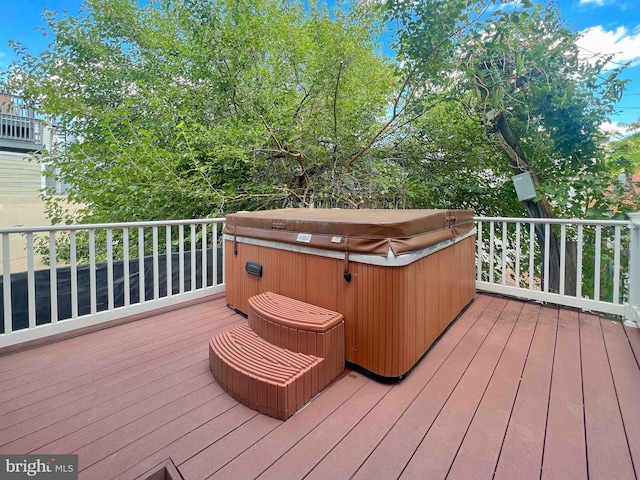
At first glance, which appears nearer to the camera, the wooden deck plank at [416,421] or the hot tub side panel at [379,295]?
the wooden deck plank at [416,421]

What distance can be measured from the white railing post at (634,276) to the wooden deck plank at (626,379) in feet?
0.39

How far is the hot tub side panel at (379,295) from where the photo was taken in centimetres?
174

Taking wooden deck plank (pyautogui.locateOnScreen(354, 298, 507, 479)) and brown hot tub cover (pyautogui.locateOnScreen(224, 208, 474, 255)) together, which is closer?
wooden deck plank (pyautogui.locateOnScreen(354, 298, 507, 479))

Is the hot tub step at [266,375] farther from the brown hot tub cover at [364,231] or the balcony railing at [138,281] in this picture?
the balcony railing at [138,281]

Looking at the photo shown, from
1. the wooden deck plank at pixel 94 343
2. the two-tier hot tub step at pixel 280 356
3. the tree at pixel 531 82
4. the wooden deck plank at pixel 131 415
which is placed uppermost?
the tree at pixel 531 82

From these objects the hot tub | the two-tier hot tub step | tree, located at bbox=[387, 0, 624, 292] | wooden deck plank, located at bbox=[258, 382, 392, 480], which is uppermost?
tree, located at bbox=[387, 0, 624, 292]

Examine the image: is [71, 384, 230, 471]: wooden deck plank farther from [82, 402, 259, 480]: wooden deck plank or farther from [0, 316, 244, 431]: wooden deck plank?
[0, 316, 244, 431]: wooden deck plank

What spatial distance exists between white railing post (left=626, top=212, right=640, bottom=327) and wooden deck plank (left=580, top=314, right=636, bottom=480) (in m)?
0.66

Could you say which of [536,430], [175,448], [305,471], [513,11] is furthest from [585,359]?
[513,11]

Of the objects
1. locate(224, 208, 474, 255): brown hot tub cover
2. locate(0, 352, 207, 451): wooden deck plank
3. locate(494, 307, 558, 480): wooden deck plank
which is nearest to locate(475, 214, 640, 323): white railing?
locate(494, 307, 558, 480): wooden deck plank

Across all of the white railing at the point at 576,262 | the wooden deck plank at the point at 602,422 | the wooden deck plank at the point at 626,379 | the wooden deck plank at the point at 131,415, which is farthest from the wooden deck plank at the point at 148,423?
the white railing at the point at 576,262

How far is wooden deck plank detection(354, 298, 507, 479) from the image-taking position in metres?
1.20

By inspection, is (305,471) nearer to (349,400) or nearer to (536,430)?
(349,400)

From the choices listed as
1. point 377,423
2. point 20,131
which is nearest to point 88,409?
point 377,423
